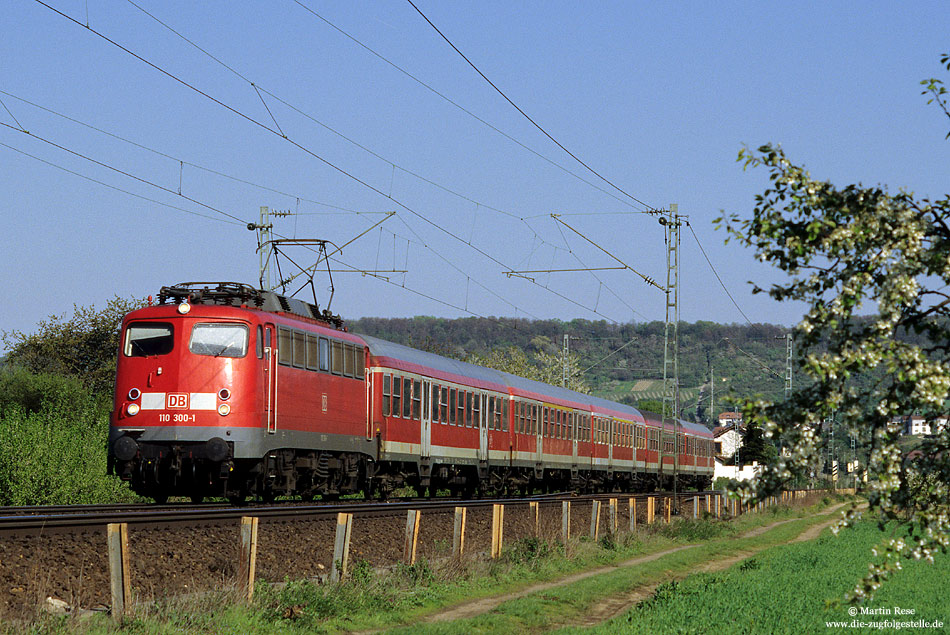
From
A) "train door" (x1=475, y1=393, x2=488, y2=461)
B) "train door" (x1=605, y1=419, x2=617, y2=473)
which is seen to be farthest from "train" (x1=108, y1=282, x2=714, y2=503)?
"train door" (x1=605, y1=419, x2=617, y2=473)

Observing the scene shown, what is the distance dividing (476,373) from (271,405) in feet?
50.9

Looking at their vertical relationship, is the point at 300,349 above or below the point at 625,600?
above

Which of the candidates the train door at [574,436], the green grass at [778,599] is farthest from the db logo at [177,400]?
the train door at [574,436]

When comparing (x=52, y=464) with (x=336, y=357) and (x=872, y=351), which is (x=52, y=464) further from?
(x=872, y=351)

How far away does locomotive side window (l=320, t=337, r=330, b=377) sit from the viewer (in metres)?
24.7

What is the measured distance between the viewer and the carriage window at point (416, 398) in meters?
30.4

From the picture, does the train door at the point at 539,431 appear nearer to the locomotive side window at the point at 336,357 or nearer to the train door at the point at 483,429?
the train door at the point at 483,429

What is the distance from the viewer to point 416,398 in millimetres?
30625

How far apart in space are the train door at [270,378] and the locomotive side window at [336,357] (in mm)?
2909

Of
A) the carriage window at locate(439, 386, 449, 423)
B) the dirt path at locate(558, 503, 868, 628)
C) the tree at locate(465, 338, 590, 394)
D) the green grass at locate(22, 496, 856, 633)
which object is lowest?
the dirt path at locate(558, 503, 868, 628)

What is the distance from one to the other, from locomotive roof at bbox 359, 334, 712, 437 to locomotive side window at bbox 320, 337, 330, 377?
115 inches

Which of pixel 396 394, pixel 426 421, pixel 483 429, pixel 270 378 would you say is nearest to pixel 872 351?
pixel 270 378

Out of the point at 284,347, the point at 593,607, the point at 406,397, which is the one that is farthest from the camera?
the point at 406,397

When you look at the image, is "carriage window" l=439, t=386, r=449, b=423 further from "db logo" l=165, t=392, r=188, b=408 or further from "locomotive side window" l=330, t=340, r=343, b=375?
"db logo" l=165, t=392, r=188, b=408
